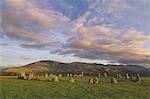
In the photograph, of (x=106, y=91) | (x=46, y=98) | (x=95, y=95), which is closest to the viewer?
(x=46, y=98)

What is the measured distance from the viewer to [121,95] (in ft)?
96.7

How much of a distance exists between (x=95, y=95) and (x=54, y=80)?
16.2 m

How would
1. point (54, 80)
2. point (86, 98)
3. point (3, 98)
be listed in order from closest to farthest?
1. point (3, 98)
2. point (86, 98)
3. point (54, 80)

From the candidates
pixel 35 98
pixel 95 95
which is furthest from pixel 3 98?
pixel 95 95

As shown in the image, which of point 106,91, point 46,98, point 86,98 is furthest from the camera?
point 106,91

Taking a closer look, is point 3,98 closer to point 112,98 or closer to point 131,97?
point 112,98

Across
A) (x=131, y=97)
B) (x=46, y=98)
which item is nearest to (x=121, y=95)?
(x=131, y=97)

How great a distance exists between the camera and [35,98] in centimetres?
2530

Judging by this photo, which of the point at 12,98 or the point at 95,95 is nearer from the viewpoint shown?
the point at 12,98

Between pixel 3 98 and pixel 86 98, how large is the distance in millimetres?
7393

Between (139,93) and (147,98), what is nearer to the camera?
(147,98)

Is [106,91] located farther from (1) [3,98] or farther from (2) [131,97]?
(1) [3,98]

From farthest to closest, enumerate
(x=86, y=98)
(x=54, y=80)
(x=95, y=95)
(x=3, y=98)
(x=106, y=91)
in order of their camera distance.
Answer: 1. (x=54, y=80)
2. (x=106, y=91)
3. (x=95, y=95)
4. (x=86, y=98)
5. (x=3, y=98)

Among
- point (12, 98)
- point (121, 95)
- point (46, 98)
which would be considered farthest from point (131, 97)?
point (12, 98)
